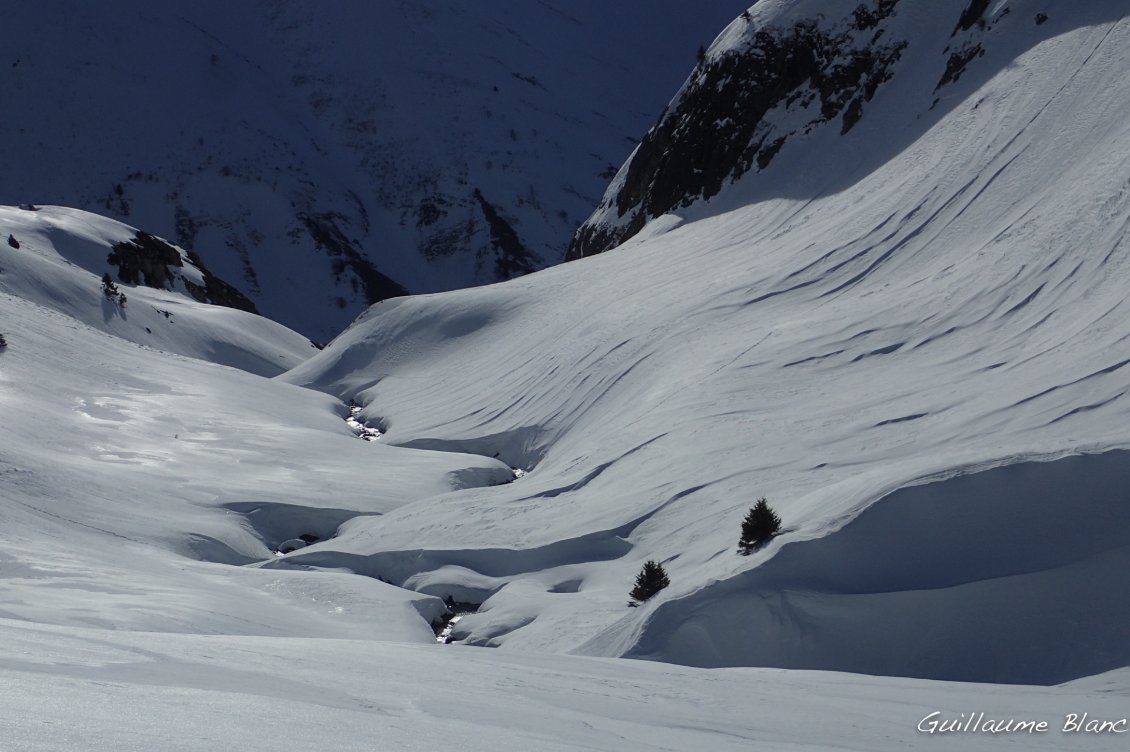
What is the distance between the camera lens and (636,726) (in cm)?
595

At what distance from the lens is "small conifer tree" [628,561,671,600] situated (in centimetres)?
1148

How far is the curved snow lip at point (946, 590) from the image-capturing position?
9281 millimetres

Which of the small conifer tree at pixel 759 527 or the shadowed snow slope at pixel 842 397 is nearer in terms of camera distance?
the shadowed snow slope at pixel 842 397

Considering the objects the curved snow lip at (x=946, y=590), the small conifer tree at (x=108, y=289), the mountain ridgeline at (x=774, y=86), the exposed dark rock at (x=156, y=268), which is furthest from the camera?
the exposed dark rock at (x=156, y=268)

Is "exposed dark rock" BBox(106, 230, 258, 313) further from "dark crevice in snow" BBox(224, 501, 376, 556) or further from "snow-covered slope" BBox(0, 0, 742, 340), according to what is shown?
"dark crevice in snow" BBox(224, 501, 376, 556)

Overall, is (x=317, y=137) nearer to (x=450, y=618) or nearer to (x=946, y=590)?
(x=450, y=618)

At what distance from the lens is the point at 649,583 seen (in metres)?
11.5

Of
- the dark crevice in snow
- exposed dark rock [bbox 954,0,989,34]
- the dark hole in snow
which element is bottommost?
the dark hole in snow

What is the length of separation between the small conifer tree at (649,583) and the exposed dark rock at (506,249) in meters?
69.2

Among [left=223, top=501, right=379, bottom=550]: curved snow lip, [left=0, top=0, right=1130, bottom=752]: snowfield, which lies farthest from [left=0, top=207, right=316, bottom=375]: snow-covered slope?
[left=223, top=501, right=379, bottom=550]: curved snow lip

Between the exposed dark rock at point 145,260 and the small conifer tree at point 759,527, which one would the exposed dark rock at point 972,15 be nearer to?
the small conifer tree at point 759,527

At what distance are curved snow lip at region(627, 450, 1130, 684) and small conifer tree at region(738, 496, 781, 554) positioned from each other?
53cm

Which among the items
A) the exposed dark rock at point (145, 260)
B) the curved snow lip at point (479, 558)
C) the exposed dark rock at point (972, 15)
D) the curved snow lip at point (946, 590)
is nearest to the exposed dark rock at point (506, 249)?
the exposed dark rock at point (145, 260)

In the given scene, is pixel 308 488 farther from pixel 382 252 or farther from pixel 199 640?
pixel 382 252
